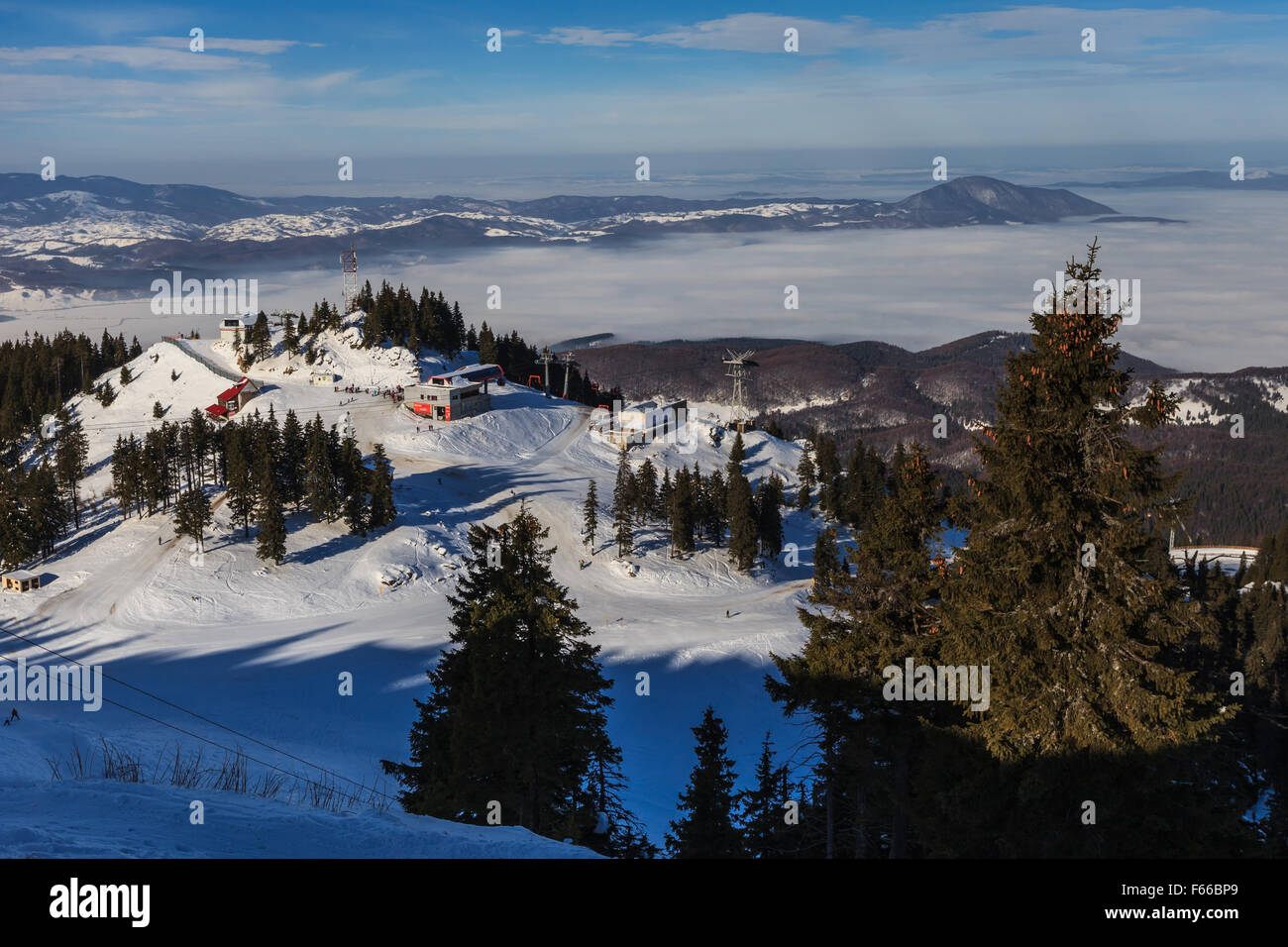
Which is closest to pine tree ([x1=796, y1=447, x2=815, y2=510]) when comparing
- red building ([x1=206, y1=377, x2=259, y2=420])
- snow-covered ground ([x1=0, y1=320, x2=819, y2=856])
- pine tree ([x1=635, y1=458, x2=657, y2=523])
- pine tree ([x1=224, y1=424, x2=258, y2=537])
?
snow-covered ground ([x1=0, y1=320, x2=819, y2=856])

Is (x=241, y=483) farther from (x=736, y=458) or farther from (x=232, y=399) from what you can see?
(x=736, y=458)

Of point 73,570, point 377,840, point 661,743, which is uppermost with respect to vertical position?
point 377,840

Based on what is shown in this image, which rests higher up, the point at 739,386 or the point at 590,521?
the point at 739,386

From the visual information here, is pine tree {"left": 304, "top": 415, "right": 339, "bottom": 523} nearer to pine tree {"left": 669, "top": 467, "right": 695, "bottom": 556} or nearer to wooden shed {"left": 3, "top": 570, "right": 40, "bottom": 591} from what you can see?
wooden shed {"left": 3, "top": 570, "right": 40, "bottom": 591}

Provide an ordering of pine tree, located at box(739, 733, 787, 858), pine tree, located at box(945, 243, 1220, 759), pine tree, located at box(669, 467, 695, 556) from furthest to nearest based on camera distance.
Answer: pine tree, located at box(669, 467, 695, 556) < pine tree, located at box(739, 733, 787, 858) < pine tree, located at box(945, 243, 1220, 759)

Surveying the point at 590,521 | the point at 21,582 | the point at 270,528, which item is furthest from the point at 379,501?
the point at 21,582

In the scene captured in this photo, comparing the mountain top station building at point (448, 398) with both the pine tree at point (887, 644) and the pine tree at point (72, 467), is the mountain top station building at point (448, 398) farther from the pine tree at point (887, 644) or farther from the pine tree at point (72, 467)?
the pine tree at point (887, 644)

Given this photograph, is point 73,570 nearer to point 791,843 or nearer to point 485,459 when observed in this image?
point 485,459
